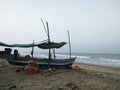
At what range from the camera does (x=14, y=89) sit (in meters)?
12.6

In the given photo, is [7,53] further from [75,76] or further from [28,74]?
[75,76]

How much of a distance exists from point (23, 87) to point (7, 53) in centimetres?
794

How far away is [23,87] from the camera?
1304 cm

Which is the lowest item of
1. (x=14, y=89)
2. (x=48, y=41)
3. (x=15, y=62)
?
(x=14, y=89)

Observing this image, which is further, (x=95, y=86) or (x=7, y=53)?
(x=7, y=53)

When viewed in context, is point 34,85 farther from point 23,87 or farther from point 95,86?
point 95,86

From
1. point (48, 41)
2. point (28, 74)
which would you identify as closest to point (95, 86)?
point (28, 74)

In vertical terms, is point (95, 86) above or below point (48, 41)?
below

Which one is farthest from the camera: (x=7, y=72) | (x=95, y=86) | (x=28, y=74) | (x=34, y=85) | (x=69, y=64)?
(x=69, y=64)

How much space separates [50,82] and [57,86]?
1307mm

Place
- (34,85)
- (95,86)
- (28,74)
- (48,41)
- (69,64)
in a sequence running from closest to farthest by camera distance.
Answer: (95,86)
(34,85)
(28,74)
(48,41)
(69,64)

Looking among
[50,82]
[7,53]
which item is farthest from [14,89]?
[7,53]

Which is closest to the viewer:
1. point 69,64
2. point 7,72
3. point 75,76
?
point 75,76

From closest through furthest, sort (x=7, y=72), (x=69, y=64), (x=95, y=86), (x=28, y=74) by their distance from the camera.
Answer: (x=95, y=86)
(x=28, y=74)
(x=7, y=72)
(x=69, y=64)
